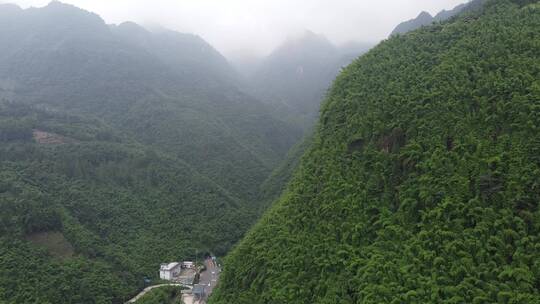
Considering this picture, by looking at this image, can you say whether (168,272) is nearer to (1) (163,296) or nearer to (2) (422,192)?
(1) (163,296)

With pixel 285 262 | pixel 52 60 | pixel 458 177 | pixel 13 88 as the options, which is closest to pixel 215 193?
pixel 285 262

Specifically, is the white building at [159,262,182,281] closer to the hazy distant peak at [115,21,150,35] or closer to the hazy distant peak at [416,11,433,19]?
the hazy distant peak at [416,11,433,19]

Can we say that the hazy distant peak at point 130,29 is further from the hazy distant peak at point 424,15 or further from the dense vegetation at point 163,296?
the dense vegetation at point 163,296

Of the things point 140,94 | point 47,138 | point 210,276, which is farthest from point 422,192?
point 140,94

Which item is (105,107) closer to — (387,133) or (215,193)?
(215,193)

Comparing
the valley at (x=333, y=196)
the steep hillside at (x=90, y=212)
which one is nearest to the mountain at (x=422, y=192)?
the valley at (x=333, y=196)

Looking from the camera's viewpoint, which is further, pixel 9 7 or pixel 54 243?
pixel 9 7
